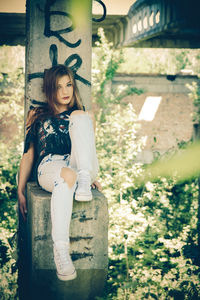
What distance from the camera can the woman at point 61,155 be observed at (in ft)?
7.45

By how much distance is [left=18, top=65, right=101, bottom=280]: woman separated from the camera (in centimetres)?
227

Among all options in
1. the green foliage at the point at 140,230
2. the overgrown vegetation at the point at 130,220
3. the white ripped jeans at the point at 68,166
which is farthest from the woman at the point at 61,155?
Answer: the green foliage at the point at 140,230

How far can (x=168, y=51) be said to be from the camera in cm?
2728

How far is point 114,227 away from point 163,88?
33.9ft

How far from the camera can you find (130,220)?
3982 millimetres

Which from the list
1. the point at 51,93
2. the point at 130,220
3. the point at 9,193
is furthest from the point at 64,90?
the point at 9,193

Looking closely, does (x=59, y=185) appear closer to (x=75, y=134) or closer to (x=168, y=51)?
(x=75, y=134)

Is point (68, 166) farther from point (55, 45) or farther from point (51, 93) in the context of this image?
point (55, 45)

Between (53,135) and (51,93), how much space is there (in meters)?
Result: 0.40

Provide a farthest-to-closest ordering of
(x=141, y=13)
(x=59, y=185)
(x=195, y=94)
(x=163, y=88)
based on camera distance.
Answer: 1. (x=163, y=88)
2. (x=195, y=94)
3. (x=141, y=13)
4. (x=59, y=185)

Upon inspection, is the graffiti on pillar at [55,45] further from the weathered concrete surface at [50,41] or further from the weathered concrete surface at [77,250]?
the weathered concrete surface at [77,250]

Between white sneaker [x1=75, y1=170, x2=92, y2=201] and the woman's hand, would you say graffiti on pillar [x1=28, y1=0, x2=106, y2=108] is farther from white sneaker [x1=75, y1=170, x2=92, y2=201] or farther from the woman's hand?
white sneaker [x1=75, y1=170, x2=92, y2=201]

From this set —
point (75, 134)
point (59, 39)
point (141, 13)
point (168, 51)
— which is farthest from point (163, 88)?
point (168, 51)

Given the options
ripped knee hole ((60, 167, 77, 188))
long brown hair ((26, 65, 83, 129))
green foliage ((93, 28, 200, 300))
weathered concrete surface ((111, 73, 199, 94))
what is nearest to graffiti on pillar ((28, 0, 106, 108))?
long brown hair ((26, 65, 83, 129))
